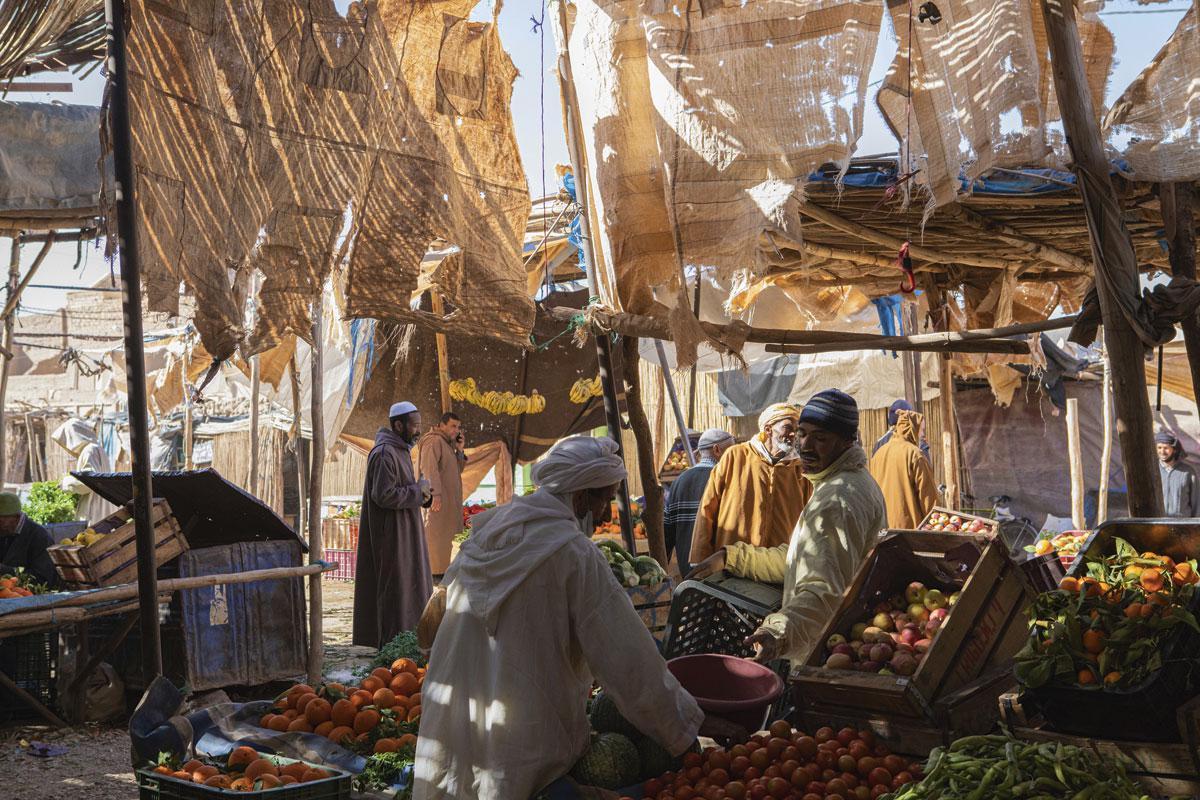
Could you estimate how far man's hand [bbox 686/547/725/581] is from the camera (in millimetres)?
4902

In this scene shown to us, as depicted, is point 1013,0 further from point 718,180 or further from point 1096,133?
point 718,180

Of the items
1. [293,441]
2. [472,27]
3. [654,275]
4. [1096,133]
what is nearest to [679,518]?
[654,275]

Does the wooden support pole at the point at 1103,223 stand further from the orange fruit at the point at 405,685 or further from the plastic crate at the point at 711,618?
the orange fruit at the point at 405,685

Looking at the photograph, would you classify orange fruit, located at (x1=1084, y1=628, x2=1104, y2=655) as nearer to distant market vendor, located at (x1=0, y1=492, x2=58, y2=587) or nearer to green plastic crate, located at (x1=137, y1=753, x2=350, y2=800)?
green plastic crate, located at (x1=137, y1=753, x2=350, y2=800)

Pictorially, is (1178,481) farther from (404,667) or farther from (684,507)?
(404,667)

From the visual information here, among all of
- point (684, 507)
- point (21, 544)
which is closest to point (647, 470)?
point (684, 507)

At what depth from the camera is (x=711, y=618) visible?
15.1 ft

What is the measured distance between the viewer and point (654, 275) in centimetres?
530

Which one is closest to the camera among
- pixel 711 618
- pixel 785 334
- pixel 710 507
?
pixel 711 618

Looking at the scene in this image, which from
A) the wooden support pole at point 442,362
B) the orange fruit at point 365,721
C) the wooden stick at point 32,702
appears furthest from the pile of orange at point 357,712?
the wooden support pole at point 442,362

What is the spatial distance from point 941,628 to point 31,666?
6.34m

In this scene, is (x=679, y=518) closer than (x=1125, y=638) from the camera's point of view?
No

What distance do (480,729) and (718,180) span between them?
100 inches

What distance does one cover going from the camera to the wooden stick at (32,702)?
673 cm
